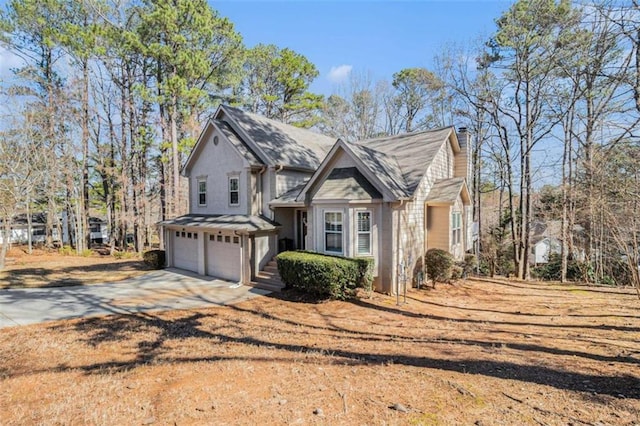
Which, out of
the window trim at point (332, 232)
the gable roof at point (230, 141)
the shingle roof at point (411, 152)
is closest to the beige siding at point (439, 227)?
the shingle roof at point (411, 152)

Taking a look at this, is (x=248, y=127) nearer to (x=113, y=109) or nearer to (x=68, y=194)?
(x=113, y=109)

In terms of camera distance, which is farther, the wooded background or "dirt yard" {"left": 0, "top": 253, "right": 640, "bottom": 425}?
the wooded background

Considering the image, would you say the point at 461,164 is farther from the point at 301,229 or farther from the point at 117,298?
the point at 117,298

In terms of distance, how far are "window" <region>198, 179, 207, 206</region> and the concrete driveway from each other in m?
4.33

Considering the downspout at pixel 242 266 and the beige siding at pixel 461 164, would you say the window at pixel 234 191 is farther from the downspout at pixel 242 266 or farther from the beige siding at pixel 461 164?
the beige siding at pixel 461 164

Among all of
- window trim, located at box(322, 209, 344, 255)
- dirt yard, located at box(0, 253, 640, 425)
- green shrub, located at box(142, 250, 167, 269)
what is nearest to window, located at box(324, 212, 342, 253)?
window trim, located at box(322, 209, 344, 255)

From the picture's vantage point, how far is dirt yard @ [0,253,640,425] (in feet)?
14.8

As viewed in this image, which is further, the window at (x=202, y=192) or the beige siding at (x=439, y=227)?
the window at (x=202, y=192)

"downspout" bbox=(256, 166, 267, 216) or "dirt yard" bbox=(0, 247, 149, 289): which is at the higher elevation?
"downspout" bbox=(256, 166, 267, 216)

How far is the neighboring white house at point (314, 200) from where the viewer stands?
12273 millimetres

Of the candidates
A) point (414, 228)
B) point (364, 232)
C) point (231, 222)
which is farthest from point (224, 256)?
point (414, 228)

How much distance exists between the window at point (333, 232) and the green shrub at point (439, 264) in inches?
177

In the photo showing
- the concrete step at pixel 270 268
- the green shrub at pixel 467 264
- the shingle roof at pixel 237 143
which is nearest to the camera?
the concrete step at pixel 270 268

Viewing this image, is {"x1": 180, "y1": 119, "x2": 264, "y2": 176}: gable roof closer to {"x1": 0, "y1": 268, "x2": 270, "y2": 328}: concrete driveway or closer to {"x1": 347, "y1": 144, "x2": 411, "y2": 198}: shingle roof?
{"x1": 347, "y1": 144, "x2": 411, "y2": 198}: shingle roof
